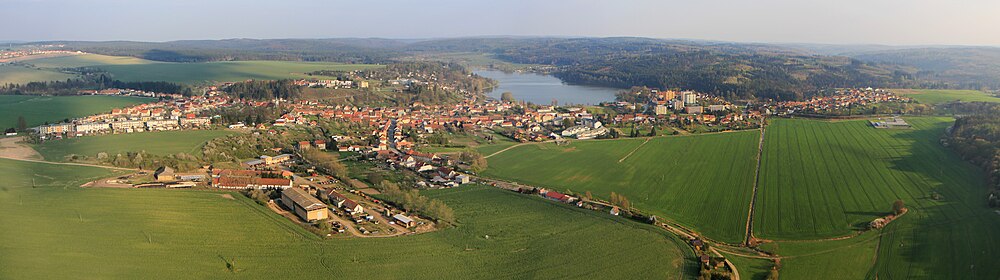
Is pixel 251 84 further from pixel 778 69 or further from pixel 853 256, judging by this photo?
pixel 778 69

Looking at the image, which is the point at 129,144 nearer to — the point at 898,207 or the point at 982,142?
the point at 898,207

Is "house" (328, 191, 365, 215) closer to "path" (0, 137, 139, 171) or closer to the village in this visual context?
the village

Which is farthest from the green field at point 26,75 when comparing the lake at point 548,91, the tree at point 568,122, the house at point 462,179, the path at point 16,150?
the house at point 462,179

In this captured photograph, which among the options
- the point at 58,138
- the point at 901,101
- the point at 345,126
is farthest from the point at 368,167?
the point at 901,101

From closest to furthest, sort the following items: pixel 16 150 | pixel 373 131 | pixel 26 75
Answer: pixel 16 150 → pixel 373 131 → pixel 26 75

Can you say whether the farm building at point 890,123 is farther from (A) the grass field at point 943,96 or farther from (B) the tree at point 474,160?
(B) the tree at point 474,160

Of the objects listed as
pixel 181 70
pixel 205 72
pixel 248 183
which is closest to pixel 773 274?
pixel 248 183
